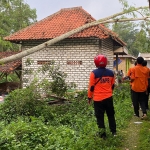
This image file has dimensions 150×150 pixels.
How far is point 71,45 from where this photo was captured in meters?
15.4

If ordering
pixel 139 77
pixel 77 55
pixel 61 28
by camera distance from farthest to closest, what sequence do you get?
pixel 61 28 → pixel 77 55 → pixel 139 77

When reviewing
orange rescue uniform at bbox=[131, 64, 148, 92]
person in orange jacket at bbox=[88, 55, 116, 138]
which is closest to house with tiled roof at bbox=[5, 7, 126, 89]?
orange rescue uniform at bbox=[131, 64, 148, 92]

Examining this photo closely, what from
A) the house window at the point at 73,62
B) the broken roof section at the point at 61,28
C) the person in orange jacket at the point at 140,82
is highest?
the broken roof section at the point at 61,28

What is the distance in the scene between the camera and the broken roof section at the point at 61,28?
14742mm

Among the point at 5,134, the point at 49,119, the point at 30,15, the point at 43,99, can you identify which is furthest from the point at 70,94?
the point at 30,15

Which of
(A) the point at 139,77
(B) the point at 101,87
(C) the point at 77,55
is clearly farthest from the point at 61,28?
(B) the point at 101,87

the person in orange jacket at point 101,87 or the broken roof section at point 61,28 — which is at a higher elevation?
the broken roof section at point 61,28

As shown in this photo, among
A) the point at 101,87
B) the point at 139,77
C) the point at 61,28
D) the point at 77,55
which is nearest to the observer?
the point at 101,87

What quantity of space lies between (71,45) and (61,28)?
1.61 meters

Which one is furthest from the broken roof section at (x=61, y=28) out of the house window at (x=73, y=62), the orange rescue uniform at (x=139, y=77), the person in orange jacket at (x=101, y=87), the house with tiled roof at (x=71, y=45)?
the person in orange jacket at (x=101, y=87)

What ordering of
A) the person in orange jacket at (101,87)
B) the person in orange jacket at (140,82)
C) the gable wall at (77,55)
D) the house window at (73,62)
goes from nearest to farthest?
the person in orange jacket at (101,87) < the person in orange jacket at (140,82) < the gable wall at (77,55) < the house window at (73,62)

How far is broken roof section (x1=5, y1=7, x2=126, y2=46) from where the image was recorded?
14.7 meters

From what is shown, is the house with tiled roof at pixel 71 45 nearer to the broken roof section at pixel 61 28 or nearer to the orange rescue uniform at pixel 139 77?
the broken roof section at pixel 61 28

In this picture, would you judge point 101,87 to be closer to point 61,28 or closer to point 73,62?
point 73,62
